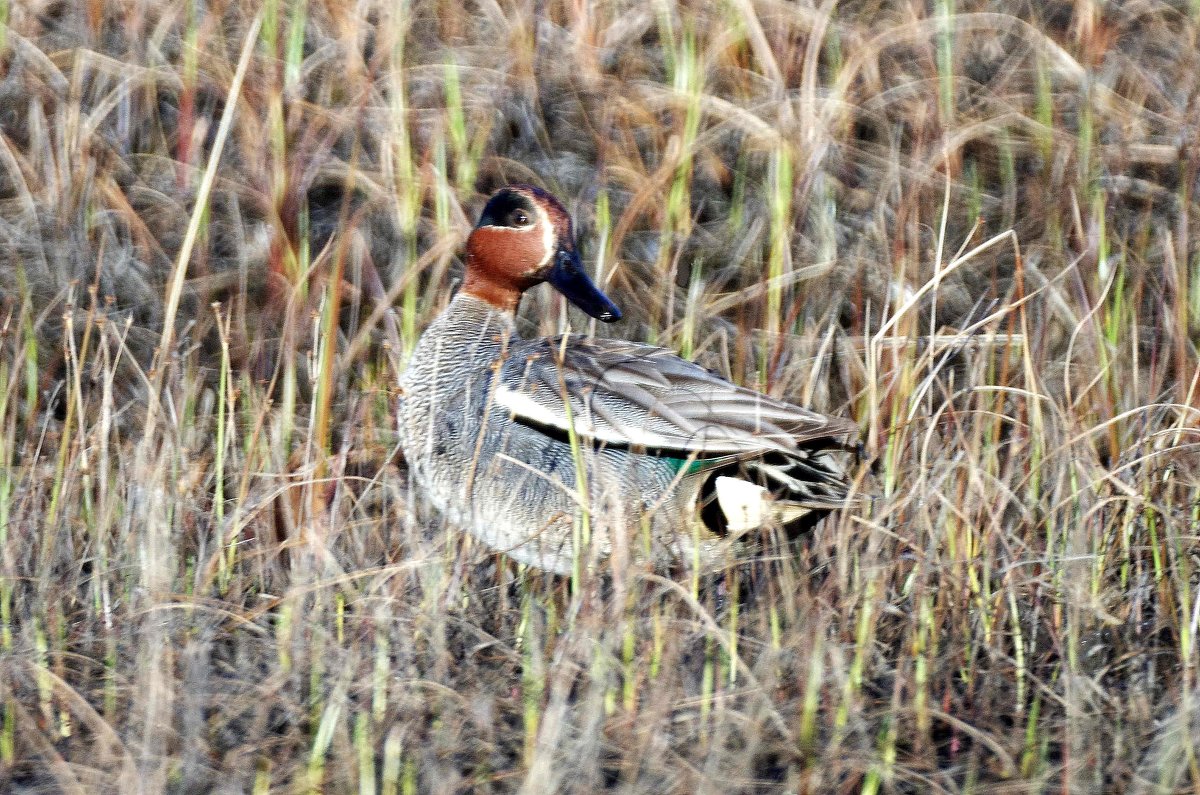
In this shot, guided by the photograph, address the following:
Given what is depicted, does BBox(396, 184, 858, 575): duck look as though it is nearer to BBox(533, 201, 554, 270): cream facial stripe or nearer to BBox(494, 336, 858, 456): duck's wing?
BBox(494, 336, 858, 456): duck's wing

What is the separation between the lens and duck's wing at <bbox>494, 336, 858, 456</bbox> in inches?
117

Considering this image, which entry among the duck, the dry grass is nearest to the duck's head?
the duck

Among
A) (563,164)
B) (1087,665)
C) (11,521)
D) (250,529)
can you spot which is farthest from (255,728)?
(563,164)

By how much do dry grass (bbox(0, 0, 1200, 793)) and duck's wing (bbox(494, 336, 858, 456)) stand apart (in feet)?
0.74

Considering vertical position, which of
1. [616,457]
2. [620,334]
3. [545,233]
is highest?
[545,233]

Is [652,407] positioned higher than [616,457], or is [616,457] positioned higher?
[652,407]

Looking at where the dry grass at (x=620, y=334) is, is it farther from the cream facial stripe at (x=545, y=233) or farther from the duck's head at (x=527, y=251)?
the cream facial stripe at (x=545, y=233)

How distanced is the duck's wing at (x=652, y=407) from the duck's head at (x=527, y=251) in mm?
338

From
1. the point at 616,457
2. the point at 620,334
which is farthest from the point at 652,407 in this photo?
the point at 620,334

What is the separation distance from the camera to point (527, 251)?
3.64 meters

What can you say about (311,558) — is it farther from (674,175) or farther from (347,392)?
(674,175)

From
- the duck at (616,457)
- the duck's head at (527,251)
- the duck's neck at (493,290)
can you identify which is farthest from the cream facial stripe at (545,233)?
the duck at (616,457)

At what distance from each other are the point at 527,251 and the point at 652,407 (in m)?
0.73

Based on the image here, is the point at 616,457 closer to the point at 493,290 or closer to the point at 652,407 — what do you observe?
the point at 652,407
